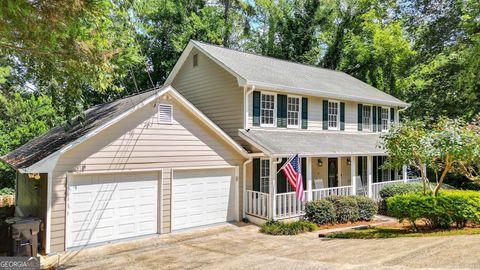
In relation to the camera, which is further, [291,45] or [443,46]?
[291,45]

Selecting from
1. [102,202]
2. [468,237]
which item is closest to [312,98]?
[468,237]

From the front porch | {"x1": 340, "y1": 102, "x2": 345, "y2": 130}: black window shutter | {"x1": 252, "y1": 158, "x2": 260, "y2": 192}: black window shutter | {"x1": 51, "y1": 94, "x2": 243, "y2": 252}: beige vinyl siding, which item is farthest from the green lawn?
{"x1": 340, "y1": 102, "x2": 345, "y2": 130}: black window shutter

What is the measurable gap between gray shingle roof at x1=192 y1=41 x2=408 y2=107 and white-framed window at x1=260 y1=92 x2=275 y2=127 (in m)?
0.60

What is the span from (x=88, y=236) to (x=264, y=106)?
8189 millimetres

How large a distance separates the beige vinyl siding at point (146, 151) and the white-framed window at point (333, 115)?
624 centimetres

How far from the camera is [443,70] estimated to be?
23875 millimetres

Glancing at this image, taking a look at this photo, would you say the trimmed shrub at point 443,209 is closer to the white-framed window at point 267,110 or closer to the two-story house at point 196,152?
the two-story house at point 196,152

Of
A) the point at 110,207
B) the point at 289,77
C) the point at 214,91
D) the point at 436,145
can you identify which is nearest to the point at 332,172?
the point at 289,77

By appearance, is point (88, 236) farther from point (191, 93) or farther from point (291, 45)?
point (291, 45)

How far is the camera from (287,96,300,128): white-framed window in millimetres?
15305

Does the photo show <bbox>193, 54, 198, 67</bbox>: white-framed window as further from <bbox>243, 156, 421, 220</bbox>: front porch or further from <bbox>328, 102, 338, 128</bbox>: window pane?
<bbox>328, 102, 338, 128</bbox>: window pane

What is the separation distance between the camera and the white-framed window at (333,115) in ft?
55.7

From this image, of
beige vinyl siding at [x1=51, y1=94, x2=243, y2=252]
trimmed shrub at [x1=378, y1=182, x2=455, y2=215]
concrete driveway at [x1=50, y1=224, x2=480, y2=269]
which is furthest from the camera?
trimmed shrub at [x1=378, y1=182, x2=455, y2=215]

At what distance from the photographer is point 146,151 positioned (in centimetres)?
1084
